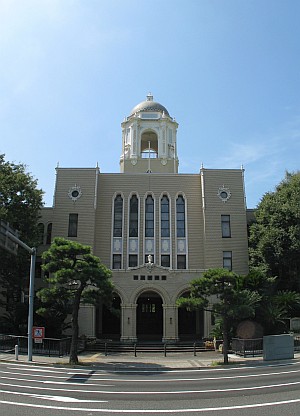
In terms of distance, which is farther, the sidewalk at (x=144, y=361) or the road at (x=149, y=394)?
the sidewalk at (x=144, y=361)

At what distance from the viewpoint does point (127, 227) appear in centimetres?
3750

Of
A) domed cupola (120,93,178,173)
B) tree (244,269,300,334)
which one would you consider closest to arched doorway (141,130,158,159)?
domed cupola (120,93,178,173)

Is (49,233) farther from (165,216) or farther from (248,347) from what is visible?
(248,347)

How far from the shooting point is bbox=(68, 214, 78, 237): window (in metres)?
37.1

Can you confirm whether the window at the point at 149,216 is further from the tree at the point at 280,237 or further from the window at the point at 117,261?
the tree at the point at 280,237

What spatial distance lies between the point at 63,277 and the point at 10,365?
5.15 meters

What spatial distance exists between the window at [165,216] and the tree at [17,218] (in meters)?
11.3

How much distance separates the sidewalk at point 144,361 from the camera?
2112 centimetres

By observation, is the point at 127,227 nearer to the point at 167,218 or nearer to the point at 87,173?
the point at 167,218

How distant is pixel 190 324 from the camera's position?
36.4m

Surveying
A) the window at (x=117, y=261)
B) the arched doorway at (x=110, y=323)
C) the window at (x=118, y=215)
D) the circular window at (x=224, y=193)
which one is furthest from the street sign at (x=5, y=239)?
the circular window at (x=224, y=193)

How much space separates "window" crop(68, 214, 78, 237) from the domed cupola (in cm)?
915

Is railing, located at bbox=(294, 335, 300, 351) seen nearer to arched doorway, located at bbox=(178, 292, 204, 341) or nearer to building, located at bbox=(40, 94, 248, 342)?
building, located at bbox=(40, 94, 248, 342)

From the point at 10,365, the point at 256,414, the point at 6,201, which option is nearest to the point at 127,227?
the point at 6,201
